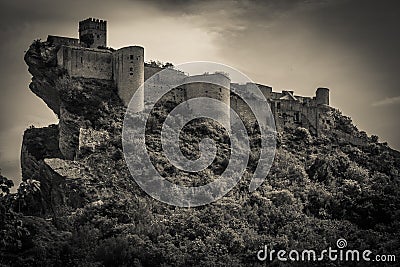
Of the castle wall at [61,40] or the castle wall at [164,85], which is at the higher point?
the castle wall at [61,40]

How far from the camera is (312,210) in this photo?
7031 centimetres

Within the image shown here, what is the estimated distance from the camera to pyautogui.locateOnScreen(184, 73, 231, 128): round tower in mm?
71938

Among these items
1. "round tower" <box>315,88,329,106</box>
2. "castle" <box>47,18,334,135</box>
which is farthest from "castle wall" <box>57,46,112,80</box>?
"round tower" <box>315,88,329,106</box>

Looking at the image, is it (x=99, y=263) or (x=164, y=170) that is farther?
(x=164, y=170)

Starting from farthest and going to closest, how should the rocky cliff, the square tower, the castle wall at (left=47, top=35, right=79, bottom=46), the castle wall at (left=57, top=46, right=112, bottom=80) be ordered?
the square tower, the castle wall at (left=47, top=35, right=79, bottom=46), the castle wall at (left=57, top=46, right=112, bottom=80), the rocky cliff

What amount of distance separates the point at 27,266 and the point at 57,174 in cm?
1054

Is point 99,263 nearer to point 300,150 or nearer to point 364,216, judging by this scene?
point 364,216

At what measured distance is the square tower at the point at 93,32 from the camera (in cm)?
7300

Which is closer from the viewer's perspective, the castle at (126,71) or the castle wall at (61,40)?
the castle at (126,71)

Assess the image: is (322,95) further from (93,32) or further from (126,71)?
(126,71)

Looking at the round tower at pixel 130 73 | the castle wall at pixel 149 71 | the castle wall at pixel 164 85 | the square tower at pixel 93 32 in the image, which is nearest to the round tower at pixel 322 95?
the castle wall at pixel 164 85

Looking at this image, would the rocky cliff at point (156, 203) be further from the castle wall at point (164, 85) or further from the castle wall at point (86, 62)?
the castle wall at point (164, 85)

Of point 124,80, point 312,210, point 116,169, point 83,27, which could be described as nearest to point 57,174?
point 116,169

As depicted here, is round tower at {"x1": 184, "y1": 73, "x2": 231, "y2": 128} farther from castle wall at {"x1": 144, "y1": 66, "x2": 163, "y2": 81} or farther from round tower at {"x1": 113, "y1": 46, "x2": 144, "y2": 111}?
round tower at {"x1": 113, "y1": 46, "x2": 144, "y2": 111}
